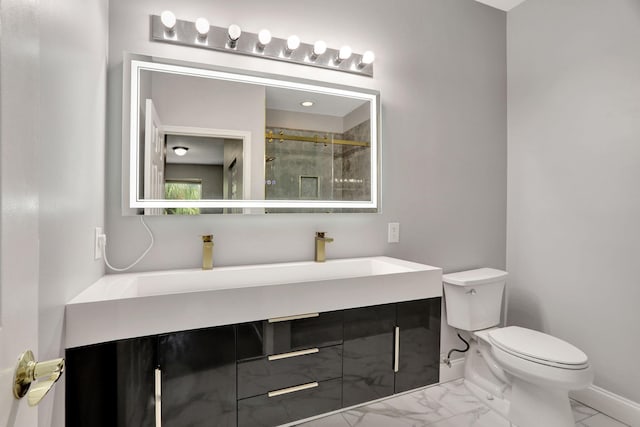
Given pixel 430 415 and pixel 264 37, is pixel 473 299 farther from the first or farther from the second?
pixel 264 37

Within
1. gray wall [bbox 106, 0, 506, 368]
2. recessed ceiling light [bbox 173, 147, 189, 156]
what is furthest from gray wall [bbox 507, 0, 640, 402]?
recessed ceiling light [bbox 173, 147, 189, 156]

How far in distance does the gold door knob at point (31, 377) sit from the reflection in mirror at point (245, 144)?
3.53 feet

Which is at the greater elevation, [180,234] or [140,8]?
[140,8]

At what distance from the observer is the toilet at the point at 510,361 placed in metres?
1.42

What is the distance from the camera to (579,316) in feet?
6.31

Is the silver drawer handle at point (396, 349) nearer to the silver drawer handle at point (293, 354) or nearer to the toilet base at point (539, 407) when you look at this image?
the silver drawer handle at point (293, 354)

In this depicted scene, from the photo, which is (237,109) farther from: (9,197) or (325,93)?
(9,197)

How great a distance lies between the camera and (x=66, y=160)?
963 millimetres

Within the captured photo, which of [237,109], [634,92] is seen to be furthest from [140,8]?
[634,92]

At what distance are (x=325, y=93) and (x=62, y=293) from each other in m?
1.52

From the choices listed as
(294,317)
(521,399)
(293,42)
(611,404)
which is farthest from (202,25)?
(611,404)

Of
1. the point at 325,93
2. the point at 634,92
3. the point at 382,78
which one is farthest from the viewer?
the point at 382,78

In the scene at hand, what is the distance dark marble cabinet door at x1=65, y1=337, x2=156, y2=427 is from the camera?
0.97 metres

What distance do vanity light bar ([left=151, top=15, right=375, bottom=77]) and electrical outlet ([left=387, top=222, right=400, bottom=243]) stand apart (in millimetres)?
932
